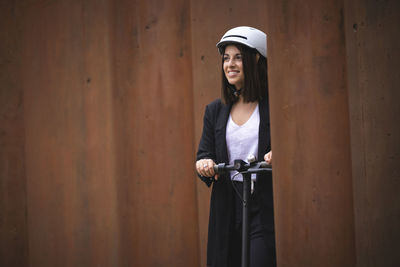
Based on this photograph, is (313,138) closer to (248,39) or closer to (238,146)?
(238,146)

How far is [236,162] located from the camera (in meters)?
2.33

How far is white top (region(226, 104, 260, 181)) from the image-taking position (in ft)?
8.65

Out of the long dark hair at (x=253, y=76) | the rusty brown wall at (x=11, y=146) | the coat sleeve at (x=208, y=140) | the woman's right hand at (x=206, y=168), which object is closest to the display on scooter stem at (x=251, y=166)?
the woman's right hand at (x=206, y=168)

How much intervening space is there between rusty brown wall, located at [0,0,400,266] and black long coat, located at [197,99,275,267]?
20.5 inches

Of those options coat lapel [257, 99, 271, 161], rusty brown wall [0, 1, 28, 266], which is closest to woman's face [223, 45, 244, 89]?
coat lapel [257, 99, 271, 161]

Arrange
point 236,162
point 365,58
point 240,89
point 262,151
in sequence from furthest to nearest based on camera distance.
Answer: point 240,89
point 262,151
point 236,162
point 365,58

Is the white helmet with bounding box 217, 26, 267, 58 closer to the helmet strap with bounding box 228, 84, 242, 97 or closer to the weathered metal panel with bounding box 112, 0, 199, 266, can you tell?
the helmet strap with bounding box 228, 84, 242, 97

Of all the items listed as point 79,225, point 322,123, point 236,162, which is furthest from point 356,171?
point 79,225

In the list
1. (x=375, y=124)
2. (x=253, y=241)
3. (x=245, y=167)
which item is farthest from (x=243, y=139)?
(x=375, y=124)

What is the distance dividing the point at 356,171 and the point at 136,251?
2.49 m

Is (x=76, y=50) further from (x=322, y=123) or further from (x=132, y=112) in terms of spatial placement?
(x=322, y=123)

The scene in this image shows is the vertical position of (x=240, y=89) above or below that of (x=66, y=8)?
below

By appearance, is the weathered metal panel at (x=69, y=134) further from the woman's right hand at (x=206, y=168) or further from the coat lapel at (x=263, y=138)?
the coat lapel at (x=263, y=138)

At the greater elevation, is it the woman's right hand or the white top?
the white top
